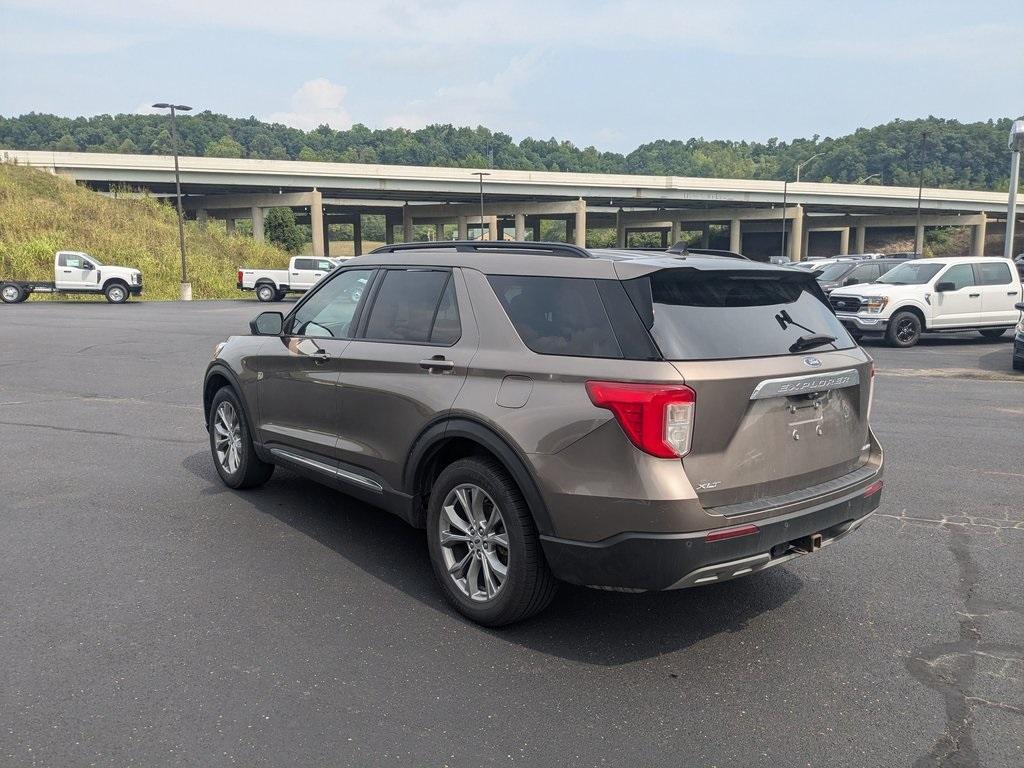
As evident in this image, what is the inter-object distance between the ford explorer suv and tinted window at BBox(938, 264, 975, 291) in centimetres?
1479

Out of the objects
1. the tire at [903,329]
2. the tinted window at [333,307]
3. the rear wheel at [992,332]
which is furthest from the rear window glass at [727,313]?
the rear wheel at [992,332]

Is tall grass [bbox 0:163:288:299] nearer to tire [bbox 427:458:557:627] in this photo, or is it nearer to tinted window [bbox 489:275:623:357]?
tire [bbox 427:458:557:627]

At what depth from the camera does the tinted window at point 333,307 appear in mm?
5156

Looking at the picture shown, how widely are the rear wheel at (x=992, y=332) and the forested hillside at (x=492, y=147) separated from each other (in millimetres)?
105298

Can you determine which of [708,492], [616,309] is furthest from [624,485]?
[616,309]

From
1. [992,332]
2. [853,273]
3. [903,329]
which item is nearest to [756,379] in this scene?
[903,329]

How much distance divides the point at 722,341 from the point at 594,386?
0.64 meters

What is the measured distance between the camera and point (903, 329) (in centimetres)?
1698

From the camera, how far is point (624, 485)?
3.42 metres

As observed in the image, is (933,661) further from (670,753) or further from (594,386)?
(594,386)

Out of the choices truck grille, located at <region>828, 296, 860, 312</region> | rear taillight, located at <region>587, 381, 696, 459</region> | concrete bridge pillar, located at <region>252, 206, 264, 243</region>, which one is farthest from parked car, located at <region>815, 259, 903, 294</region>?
concrete bridge pillar, located at <region>252, 206, 264, 243</region>

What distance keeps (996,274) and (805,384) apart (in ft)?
53.9

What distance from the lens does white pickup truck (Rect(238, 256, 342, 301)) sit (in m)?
36.7

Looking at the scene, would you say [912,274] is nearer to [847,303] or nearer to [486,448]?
[847,303]
